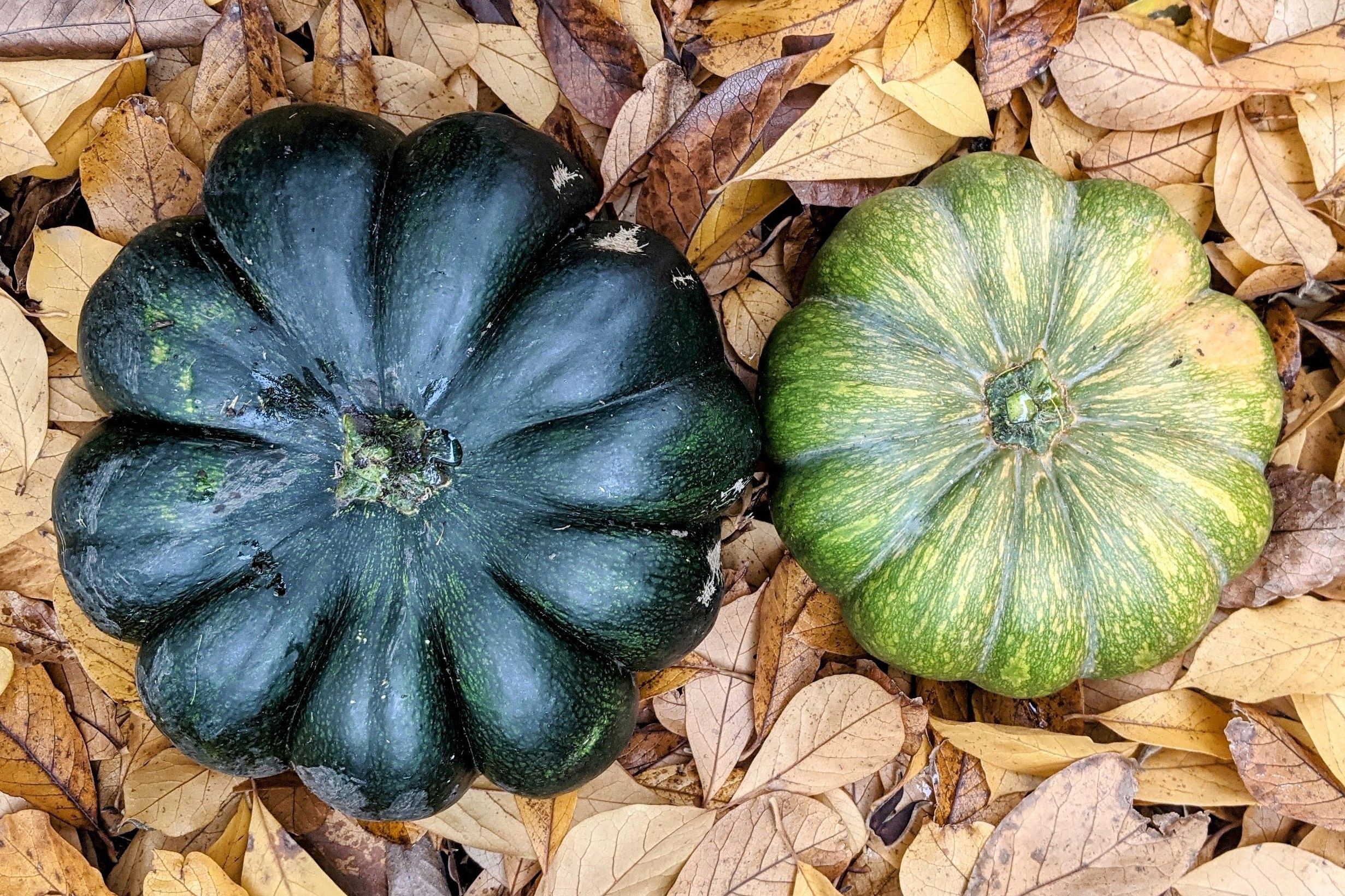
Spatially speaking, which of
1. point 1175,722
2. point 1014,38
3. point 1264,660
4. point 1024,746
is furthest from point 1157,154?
point 1024,746

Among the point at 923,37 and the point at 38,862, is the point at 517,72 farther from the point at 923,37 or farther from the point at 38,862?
the point at 38,862

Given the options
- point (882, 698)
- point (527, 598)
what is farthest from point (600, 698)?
point (882, 698)

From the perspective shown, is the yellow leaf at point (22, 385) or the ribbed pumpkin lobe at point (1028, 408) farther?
the yellow leaf at point (22, 385)

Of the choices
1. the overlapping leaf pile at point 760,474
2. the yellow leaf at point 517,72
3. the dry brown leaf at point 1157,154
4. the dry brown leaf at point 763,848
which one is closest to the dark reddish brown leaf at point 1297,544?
the overlapping leaf pile at point 760,474

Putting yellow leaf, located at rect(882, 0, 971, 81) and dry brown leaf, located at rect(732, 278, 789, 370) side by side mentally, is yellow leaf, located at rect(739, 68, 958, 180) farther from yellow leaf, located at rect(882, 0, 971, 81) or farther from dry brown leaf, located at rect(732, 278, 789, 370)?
dry brown leaf, located at rect(732, 278, 789, 370)

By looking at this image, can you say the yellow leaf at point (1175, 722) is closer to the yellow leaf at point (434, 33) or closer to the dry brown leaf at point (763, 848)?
the dry brown leaf at point (763, 848)

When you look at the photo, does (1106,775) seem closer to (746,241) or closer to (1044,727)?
(1044,727)
